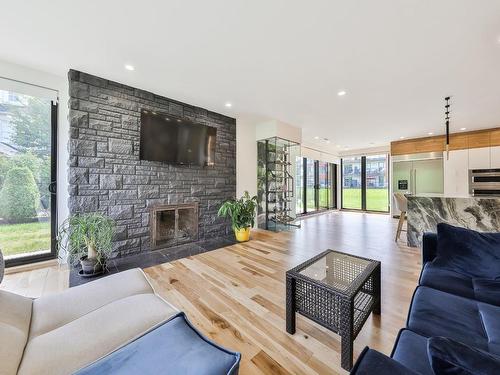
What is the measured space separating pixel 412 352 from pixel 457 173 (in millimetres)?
6587

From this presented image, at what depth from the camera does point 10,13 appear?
1713 millimetres

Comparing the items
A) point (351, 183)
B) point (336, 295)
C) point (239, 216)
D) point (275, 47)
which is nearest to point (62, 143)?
point (239, 216)

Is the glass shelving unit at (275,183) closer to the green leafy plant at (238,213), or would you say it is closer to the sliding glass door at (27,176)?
the green leafy plant at (238,213)

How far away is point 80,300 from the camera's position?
1237 mm

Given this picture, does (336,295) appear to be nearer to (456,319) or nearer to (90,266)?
(456,319)

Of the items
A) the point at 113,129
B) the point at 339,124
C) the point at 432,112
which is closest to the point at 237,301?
the point at 113,129

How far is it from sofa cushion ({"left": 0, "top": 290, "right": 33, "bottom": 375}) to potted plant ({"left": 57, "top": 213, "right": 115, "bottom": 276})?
52.9 inches

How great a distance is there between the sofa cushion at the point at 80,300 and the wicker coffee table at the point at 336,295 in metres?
1.04

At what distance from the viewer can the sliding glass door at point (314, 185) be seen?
22.1 feet

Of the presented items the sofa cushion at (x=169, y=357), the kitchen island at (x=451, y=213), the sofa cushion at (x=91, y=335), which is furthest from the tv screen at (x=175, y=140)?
the kitchen island at (x=451, y=213)

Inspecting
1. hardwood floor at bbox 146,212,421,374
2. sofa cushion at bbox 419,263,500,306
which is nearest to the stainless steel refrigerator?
hardwood floor at bbox 146,212,421,374

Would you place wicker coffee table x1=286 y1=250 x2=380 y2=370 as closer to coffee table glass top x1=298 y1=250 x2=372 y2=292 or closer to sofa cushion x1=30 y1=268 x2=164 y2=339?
coffee table glass top x1=298 y1=250 x2=372 y2=292

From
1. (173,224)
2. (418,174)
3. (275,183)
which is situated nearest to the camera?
(173,224)

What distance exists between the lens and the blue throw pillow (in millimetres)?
1527
